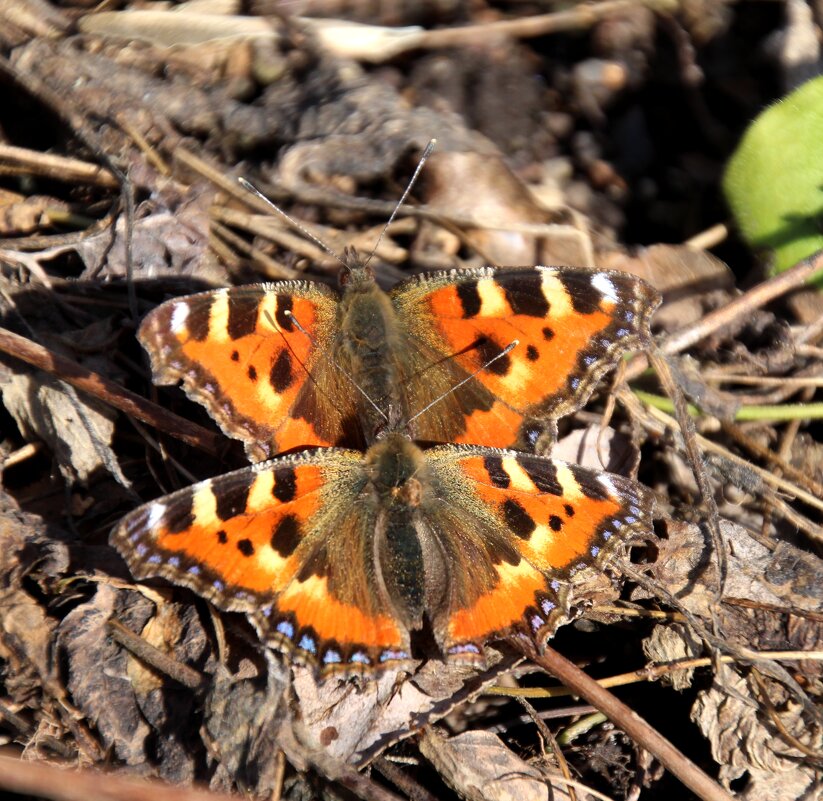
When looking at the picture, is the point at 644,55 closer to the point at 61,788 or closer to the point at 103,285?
the point at 103,285

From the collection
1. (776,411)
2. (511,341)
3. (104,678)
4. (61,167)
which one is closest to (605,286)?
(511,341)

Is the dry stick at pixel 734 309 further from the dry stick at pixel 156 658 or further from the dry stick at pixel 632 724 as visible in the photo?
the dry stick at pixel 156 658

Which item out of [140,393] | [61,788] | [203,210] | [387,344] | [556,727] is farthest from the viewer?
[203,210]

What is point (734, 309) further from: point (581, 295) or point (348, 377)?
point (348, 377)

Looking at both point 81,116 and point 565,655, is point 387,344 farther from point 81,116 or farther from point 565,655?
point 81,116

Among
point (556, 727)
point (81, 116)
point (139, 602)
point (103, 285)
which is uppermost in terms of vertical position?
point (81, 116)

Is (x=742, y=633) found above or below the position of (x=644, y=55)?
below

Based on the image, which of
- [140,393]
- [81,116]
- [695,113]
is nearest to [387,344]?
[140,393]

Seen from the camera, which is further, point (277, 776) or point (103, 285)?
point (103, 285)

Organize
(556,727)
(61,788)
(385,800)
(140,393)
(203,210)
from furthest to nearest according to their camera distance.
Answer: (203,210)
(140,393)
(556,727)
(385,800)
(61,788)
